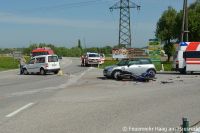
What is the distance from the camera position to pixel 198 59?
39.2 meters

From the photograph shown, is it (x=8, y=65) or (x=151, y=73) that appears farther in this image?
(x=8, y=65)

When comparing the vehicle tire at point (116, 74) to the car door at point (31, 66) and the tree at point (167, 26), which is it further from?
the tree at point (167, 26)

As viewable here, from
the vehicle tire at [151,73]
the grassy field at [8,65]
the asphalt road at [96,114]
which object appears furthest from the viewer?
the grassy field at [8,65]

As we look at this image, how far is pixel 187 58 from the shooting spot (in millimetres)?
39969

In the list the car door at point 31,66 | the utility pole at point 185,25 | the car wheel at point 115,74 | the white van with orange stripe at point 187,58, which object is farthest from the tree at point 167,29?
the car wheel at point 115,74

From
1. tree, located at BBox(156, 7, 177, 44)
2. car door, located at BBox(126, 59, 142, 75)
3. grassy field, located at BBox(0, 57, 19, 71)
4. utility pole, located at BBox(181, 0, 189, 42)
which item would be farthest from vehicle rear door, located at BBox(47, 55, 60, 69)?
tree, located at BBox(156, 7, 177, 44)

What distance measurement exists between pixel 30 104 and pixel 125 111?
3667 mm

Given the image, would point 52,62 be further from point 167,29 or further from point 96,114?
point 167,29

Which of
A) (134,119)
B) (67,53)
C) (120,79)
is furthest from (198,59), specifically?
(67,53)

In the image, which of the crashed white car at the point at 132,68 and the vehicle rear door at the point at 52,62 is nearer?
the crashed white car at the point at 132,68

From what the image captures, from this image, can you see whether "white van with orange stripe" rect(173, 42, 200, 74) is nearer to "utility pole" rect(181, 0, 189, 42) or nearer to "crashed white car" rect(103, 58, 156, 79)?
"utility pole" rect(181, 0, 189, 42)

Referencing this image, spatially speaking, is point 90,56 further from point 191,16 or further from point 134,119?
point 134,119

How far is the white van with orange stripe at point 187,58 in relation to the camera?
1548 inches

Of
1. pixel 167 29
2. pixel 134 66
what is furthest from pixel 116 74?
pixel 167 29
